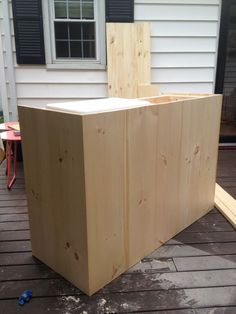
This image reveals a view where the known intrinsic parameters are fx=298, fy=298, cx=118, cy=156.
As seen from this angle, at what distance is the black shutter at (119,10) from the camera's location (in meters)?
3.66

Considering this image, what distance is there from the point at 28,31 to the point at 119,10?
3.77 ft

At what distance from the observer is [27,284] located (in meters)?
1.71

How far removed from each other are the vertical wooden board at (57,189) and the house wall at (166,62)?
2.36m

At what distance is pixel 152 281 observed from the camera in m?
1.73

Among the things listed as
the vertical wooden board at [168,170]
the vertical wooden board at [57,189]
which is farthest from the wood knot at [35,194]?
the vertical wooden board at [168,170]

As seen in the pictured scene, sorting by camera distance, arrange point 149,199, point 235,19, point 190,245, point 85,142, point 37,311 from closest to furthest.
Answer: point 85,142 < point 37,311 < point 149,199 < point 190,245 < point 235,19

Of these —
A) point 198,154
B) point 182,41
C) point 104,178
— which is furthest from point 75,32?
point 104,178

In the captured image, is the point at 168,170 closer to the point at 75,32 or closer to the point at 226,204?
the point at 226,204

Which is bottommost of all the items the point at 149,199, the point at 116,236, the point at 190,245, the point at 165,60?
the point at 190,245

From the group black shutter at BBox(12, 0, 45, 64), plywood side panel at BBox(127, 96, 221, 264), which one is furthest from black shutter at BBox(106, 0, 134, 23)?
plywood side panel at BBox(127, 96, 221, 264)

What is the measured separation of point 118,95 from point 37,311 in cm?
293

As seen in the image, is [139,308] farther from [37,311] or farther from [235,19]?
[235,19]

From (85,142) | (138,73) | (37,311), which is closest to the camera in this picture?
(85,142)

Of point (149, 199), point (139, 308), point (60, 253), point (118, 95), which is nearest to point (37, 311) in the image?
point (60, 253)
